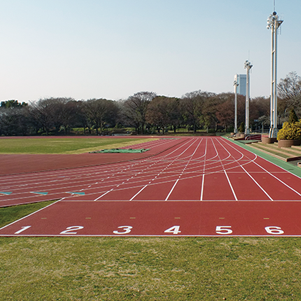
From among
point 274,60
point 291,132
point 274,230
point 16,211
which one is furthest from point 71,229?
point 274,60

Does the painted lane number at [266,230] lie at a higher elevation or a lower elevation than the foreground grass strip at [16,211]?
higher

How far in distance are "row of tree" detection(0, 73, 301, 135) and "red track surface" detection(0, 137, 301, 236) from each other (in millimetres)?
60899

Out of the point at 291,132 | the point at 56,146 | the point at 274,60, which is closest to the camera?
the point at 291,132

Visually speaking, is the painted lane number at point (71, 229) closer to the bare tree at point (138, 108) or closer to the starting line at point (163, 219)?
the starting line at point (163, 219)

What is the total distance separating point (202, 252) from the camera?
21.1ft

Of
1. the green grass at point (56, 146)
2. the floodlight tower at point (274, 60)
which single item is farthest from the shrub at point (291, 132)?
the green grass at point (56, 146)

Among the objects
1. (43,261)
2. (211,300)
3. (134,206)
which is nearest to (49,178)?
(134,206)

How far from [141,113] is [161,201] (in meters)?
73.7

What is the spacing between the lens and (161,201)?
11.0 m

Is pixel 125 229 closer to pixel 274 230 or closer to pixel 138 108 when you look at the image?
pixel 274 230

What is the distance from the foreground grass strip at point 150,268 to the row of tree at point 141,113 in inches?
2773

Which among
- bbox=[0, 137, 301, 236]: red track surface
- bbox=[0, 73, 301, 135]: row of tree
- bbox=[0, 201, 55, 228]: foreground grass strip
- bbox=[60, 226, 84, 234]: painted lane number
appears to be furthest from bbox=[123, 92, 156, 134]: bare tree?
bbox=[60, 226, 84, 234]: painted lane number

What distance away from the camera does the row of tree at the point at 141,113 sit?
7769 centimetres

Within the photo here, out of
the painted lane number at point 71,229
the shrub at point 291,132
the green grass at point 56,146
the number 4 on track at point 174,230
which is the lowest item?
the painted lane number at point 71,229
